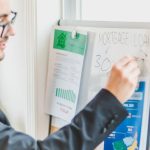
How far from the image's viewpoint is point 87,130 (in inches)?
36.0

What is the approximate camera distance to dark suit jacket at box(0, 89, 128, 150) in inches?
35.6

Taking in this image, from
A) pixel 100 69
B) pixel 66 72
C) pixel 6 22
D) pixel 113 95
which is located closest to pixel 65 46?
pixel 66 72

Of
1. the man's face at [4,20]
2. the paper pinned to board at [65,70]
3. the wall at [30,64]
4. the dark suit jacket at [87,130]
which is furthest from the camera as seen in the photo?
the wall at [30,64]

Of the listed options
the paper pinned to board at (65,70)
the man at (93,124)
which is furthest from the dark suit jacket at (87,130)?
the paper pinned to board at (65,70)

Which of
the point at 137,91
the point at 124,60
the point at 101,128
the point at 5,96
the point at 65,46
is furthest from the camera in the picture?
the point at 5,96

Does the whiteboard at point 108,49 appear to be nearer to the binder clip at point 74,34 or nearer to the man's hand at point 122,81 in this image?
the binder clip at point 74,34

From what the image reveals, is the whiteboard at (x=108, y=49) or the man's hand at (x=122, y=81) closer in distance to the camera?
the man's hand at (x=122, y=81)

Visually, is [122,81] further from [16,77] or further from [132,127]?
[16,77]

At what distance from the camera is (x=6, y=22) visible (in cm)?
110

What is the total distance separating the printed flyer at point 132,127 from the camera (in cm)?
116

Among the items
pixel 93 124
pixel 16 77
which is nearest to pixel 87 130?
pixel 93 124

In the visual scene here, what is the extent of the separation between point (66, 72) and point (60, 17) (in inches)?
10.6

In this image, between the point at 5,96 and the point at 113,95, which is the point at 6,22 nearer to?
the point at 113,95

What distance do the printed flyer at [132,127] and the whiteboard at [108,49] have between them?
16 millimetres
